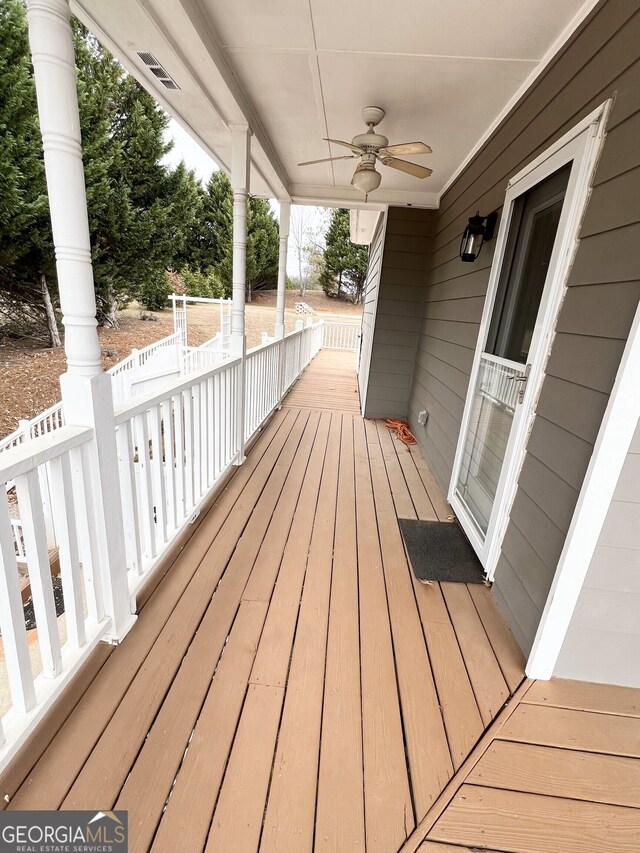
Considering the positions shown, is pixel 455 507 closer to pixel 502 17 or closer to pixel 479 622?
pixel 479 622

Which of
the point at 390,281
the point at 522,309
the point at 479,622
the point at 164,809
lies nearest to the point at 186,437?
the point at 164,809

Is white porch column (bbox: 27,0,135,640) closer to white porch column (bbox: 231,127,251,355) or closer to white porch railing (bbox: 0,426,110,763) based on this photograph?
white porch railing (bbox: 0,426,110,763)

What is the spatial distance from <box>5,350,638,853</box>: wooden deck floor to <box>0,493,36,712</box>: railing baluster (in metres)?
0.19

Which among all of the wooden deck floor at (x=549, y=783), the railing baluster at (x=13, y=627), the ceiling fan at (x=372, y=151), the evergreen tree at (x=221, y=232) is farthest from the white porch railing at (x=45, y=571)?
the evergreen tree at (x=221, y=232)

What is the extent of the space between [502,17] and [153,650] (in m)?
2.94

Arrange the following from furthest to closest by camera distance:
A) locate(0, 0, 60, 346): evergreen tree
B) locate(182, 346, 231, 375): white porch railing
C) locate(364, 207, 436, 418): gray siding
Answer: locate(182, 346, 231, 375): white porch railing → locate(0, 0, 60, 346): evergreen tree → locate(364, 207, 436, 418): gray siding

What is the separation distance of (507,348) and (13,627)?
7.82 ft

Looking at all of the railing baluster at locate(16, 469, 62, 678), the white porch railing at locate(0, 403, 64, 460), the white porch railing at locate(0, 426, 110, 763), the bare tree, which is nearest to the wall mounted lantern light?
the white porch railing at locate(0, 426, 110, 763)

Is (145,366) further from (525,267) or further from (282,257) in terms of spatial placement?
(525,267)

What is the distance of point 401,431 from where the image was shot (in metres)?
4.30

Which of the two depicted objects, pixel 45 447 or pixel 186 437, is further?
pixel 186 437

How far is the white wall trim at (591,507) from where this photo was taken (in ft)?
3.81

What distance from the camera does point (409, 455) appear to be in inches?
148

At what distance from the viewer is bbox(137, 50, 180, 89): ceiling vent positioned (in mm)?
1982
